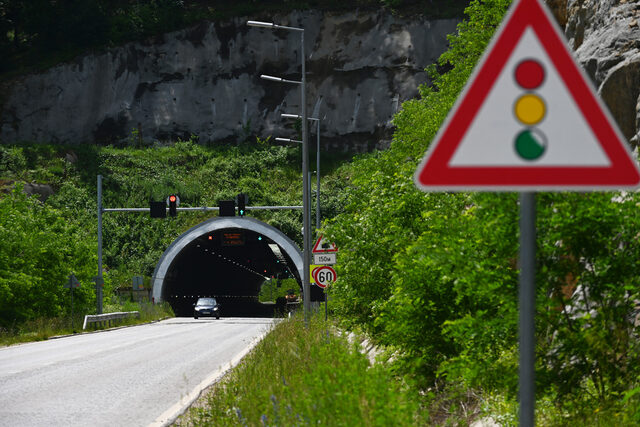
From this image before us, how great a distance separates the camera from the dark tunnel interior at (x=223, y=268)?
56797 mm

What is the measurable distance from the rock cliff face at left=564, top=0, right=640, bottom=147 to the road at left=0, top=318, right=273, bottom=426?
25.4ft

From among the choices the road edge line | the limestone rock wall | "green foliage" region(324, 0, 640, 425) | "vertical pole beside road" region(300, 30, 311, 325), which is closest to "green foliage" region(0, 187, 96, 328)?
"vertical pole beside road" region(300, 30, 311, 325)

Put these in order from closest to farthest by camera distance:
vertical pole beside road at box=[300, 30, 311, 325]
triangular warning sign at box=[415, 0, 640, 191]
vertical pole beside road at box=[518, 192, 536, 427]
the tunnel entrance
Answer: vertical pole beside road at box=[518, 192, 536, 427]
triangular warning sign at box=[415, 0, 640, 191]
vertical pole beside road at box=[300, 30, 311, 325]
the tunnel entrance

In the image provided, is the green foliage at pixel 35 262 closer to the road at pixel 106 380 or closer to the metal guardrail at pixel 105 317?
the metal guardrail at pixel 105 317

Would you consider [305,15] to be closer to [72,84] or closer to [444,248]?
[72,84]

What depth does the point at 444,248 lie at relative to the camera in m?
8.00

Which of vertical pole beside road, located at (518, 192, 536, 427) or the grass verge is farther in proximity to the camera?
the grass verge

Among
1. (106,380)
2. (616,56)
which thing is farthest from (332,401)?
(106,380)

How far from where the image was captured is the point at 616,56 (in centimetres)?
1374

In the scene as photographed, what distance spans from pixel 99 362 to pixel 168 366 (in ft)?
6.11

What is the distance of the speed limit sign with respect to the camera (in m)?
23.9

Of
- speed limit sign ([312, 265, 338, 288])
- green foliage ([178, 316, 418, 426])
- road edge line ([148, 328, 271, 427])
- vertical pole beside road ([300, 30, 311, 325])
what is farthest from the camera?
speed limit sign ([312, 265, 338, 288])

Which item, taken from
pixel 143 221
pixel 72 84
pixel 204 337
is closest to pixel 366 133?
pixel 143 221

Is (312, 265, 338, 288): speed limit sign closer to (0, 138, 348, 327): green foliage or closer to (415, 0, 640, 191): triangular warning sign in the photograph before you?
(415, 0, 640, 191): triangular warning sign
